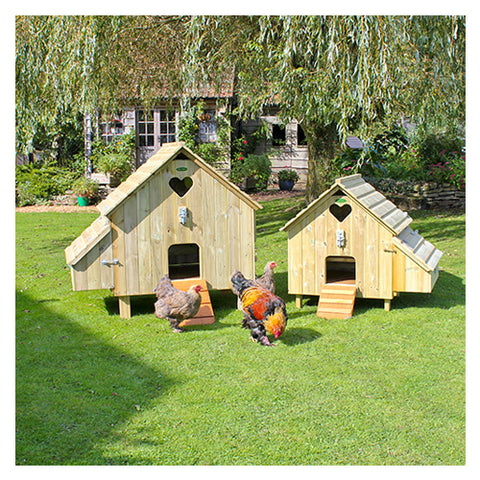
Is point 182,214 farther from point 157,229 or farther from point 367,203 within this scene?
point 367,203

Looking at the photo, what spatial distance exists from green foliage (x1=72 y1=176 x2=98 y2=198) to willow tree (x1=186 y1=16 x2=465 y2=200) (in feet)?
24.7

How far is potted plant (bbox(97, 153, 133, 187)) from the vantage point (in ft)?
63.1

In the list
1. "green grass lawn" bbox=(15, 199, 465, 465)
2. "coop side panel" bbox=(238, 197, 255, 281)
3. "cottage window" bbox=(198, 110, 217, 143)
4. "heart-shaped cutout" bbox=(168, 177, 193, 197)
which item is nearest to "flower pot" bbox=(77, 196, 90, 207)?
"cottage window" bbox=(198, 110, 217, 143)

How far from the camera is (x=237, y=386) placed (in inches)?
231

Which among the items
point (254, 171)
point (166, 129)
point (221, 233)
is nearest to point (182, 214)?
point (221, 233)

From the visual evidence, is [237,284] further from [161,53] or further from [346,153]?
[346,153]

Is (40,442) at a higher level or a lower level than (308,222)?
lower

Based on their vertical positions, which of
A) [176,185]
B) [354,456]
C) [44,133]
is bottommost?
[354,456]

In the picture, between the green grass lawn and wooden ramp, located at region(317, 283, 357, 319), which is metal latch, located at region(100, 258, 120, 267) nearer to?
the green grass lawn

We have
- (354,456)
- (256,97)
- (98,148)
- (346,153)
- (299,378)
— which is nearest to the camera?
(354,456)

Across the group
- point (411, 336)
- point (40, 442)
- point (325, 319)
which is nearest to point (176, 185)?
point (325, 319)

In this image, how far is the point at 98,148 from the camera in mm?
20531

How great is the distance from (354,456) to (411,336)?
9.16ft

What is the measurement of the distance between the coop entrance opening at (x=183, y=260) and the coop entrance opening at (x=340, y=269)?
2.03 meters
